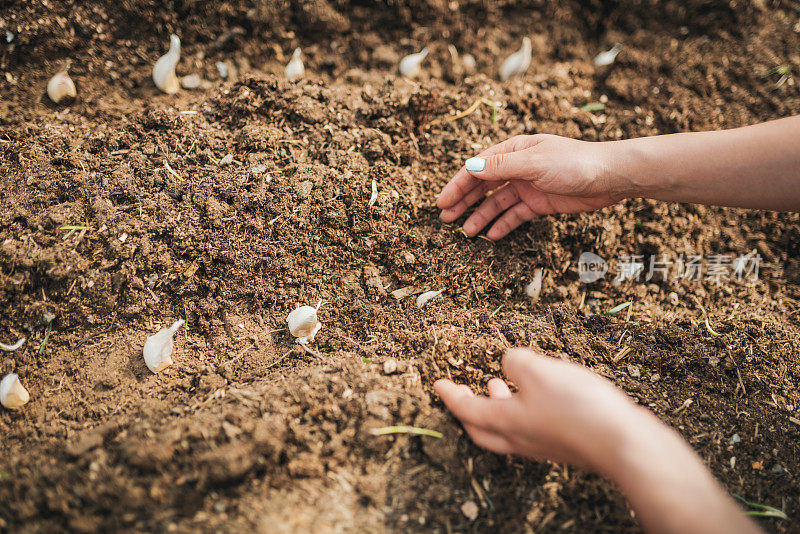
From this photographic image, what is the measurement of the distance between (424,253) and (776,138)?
1.10m

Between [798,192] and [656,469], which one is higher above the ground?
[798,192]

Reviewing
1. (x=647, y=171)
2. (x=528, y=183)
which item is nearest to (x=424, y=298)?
(x=528, y=183)

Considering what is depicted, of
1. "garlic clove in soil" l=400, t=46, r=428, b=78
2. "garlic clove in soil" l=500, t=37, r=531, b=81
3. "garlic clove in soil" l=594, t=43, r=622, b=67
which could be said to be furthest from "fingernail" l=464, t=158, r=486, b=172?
"garlic clove in soil" l=594, t=43, r=622, b=67

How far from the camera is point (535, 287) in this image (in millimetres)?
1697

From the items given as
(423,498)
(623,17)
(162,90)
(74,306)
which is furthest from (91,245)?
(623,17)

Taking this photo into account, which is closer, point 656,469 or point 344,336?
→ point 656,469

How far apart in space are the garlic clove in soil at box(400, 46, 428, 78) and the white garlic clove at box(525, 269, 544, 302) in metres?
1.04

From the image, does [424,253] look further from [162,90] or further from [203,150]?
[162,90]

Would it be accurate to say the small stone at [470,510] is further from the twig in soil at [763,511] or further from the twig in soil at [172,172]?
the twig in soil at [172,172]

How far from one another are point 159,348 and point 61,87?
3.77ft

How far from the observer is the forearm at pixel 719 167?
138cm

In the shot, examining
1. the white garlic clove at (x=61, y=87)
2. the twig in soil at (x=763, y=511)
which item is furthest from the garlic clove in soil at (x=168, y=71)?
the twig in soil at (x=763, y=511)

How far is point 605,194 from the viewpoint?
1604mm

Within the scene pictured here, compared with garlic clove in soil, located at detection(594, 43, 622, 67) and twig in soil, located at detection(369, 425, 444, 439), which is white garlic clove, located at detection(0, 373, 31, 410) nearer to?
twig in soil, located at detection(369, 425, 444, 439)
